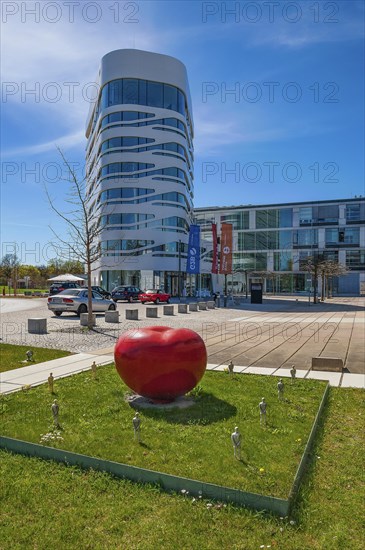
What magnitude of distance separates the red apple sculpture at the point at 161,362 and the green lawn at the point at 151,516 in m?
2.07

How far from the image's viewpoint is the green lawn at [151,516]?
3799mm

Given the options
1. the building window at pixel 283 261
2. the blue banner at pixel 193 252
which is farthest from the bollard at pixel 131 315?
the building window at pixel 283 261

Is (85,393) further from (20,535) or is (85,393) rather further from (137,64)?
(137,64)

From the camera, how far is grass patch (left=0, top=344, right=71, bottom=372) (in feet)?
35.3

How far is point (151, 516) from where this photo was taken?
415cm

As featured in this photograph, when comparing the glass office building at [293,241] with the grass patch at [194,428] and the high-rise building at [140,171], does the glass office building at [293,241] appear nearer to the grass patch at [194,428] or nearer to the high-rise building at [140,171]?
the high-rise building at [140,171]

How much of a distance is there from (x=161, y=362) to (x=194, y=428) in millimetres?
1174

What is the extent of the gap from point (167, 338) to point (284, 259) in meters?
75.9

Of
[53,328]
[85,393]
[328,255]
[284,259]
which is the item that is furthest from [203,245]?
[85,393]

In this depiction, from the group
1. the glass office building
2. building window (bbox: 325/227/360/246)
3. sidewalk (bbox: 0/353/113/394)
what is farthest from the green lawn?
building window (bbox: 325/227/360/246)

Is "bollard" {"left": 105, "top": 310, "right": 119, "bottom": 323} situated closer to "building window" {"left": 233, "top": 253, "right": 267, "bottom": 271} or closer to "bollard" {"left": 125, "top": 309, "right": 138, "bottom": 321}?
"bollard" {"left": 125, "top": 309, "right": 138, "bottom": 321}

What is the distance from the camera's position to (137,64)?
6006 cm

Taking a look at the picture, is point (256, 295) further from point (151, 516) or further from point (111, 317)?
point (151, 516)

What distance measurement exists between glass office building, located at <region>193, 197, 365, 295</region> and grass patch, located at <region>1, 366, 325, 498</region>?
214 ft
